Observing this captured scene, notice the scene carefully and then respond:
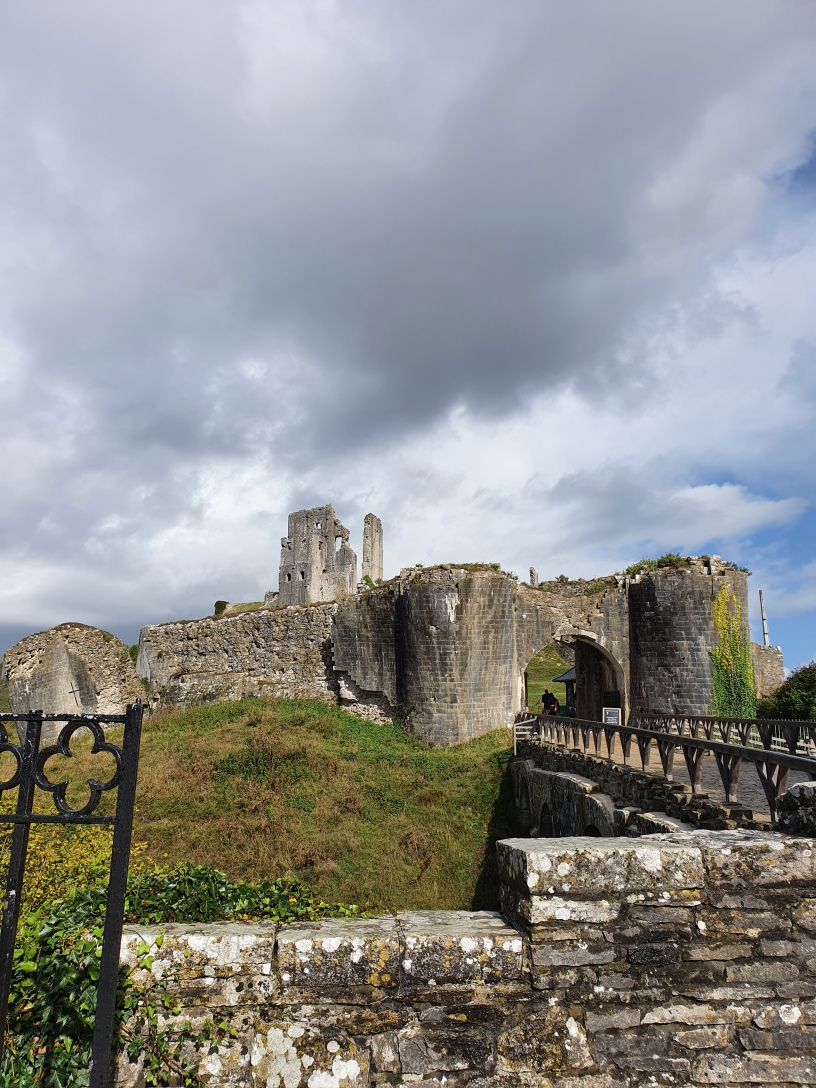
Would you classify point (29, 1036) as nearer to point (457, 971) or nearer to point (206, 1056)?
point (206, 1056)

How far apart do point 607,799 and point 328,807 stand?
724cm

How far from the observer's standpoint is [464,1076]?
9.80 ft

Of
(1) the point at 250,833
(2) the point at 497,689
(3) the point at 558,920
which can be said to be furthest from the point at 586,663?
(3) the point at 558,920

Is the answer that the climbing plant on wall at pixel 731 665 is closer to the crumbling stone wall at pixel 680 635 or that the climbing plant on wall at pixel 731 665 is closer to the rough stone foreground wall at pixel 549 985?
the crumbling stone wall at pixel 680 635

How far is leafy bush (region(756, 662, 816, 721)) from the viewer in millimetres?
17344

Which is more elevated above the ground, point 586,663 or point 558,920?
point 586,663

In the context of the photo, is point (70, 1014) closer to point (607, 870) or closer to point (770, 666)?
point (607, 870)

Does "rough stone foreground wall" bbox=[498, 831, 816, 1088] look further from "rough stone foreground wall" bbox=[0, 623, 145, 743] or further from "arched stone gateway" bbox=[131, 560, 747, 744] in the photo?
"rough stone foreground wall" bbox=[0, 623, 145, 743]

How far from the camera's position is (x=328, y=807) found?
14.7 meters

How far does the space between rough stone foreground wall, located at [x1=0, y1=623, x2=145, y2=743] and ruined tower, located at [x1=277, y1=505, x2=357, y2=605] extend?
28266 mm

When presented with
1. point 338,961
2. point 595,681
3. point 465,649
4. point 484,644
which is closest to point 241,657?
point 465,649

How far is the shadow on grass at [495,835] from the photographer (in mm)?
12312

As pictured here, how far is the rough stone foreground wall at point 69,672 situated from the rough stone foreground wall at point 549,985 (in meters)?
21.6

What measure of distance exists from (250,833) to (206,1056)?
11070mm
